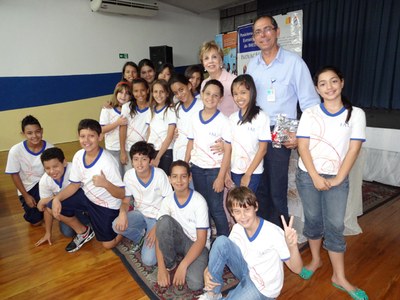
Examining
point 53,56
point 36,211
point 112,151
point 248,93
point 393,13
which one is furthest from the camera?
point 53,56

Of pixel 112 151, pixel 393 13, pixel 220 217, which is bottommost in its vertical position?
pixel 220 217

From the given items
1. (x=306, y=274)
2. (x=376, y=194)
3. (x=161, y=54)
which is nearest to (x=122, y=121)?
(x=306, y=274)

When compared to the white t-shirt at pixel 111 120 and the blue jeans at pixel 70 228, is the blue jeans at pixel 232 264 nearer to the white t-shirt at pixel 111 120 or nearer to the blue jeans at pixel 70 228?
the blue jeans at pixel 70 228

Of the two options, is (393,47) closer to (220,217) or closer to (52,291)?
(220,217)

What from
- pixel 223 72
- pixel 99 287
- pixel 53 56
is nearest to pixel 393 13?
pixel 223 72

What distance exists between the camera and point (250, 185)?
1853 millimetres

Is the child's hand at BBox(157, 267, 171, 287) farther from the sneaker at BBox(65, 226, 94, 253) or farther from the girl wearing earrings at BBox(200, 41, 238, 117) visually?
the girl wearing earrings at BBox(200, 41, 238, 117)

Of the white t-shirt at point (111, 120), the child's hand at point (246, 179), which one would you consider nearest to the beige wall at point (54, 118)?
the white t-shirt at point (111, 120)

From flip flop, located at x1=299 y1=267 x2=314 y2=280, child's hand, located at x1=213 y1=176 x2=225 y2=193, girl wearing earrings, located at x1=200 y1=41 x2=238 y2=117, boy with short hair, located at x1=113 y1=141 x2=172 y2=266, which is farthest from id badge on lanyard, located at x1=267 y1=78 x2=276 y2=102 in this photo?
flip flop, located at x1=299 y1=267 x2=314 y2=280

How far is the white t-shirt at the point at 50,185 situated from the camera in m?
2.33

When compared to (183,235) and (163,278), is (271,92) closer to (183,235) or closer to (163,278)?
(183,235)

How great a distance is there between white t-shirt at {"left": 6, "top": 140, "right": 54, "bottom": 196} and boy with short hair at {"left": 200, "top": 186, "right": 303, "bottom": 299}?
1999mm

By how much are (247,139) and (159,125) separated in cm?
93

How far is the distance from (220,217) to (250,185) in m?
0.37
